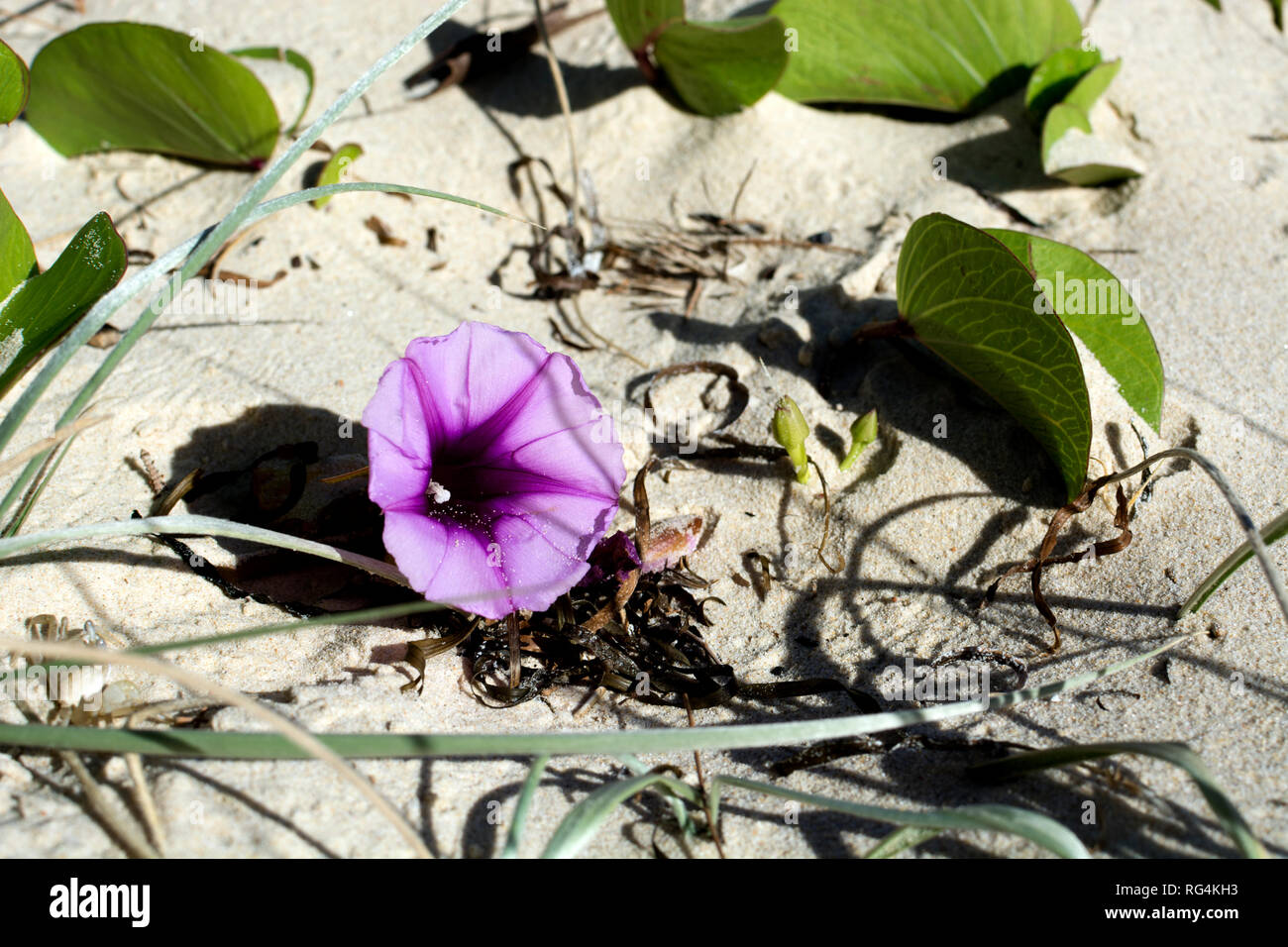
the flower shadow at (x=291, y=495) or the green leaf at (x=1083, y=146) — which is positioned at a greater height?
the green leaf at (x=1083, y=146)

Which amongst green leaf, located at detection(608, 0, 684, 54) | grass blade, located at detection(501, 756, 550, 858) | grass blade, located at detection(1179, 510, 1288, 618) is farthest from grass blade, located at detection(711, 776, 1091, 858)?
green leaf, located at detection(608, 0, 684, 54)

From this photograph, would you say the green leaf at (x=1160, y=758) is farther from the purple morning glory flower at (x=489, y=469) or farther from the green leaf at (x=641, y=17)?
the green leaf at (x=641, y=17)

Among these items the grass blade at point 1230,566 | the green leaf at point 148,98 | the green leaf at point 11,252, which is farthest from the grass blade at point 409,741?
the green leaf at point 148,98

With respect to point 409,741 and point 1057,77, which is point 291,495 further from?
point 1057,77

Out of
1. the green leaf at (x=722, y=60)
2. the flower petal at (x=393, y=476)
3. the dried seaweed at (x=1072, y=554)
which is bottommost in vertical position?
the dried seaweed at (x=1072, y=554)
